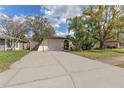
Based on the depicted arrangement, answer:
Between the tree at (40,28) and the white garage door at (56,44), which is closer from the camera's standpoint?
the white garage door at (56,44)

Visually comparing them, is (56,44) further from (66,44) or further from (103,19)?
(103,19)

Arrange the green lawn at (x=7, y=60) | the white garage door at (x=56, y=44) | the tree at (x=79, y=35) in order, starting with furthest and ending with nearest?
the white garage door at (x=56, y=44) → the tree at (x=79, y=35) → the green lawn at (x=7, y=60)

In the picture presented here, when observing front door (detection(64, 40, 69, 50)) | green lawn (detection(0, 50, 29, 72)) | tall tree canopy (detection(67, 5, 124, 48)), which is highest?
tall tree canopy (detection(67, 5, 124, 48))

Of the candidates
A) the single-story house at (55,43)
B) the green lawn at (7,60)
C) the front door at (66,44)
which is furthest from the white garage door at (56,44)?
the green lawn at (7,60)

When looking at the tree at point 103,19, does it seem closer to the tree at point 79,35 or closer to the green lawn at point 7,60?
the tree at point 79,35

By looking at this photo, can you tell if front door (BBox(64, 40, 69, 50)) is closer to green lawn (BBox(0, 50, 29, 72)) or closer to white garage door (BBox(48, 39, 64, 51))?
white garage door (BBox(48, 39, 64, 51))

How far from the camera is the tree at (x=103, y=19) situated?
3506 centimetres

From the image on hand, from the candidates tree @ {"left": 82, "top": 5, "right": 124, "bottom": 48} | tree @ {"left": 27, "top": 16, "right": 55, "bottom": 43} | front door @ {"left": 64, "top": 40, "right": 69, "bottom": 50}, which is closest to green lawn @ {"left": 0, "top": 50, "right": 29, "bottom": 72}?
tree @ {"left": 82, "top": 5, "right": 124, "bottom": 48}

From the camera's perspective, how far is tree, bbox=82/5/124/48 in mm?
35062

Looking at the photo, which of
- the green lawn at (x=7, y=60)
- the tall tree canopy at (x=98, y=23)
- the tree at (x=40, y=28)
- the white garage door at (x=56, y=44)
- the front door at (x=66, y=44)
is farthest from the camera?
the tree at (x=40, y=28)

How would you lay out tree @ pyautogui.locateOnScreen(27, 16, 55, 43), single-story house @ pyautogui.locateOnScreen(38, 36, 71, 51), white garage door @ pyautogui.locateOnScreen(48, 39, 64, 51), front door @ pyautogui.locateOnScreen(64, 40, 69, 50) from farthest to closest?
tree @ pyautogui.locateOnScreen(27, 16, 55, 43), front door @ pyautogui.locateOnScreen(64, 40, 69, 50), white garage door @ pyautogui.locateOnScreen(48, 39, 64, 51), single-story house @ pyautogui.locateOnScreen(38, 36, 71, 51)

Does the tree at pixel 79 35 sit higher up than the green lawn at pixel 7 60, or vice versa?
the tree at pixel 79 35

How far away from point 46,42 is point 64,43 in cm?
388
